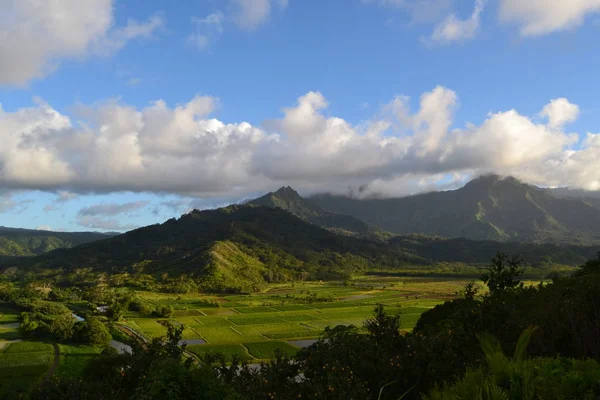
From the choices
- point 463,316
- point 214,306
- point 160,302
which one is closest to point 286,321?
point 214,306

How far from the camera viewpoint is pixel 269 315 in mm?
109938

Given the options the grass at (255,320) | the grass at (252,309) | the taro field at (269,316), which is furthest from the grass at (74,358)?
the grass at (252,309)

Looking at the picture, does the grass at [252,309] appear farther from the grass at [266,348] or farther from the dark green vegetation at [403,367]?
the dark green vegetation at [403,367]

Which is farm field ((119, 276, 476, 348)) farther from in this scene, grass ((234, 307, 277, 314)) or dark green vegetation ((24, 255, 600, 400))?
dark green vegetation ((24, 255, 600, 400))

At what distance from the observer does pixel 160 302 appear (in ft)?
429

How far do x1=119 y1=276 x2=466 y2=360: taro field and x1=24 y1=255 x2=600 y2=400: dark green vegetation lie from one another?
118ft

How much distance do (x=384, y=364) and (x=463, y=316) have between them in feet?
34.0

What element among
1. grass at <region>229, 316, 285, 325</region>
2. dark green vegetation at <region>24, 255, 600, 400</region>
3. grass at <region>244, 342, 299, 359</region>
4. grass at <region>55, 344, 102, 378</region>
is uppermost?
dark green vegetation at <region>24, 255, 600, 400</region>

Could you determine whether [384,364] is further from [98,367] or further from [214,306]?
[214,306]

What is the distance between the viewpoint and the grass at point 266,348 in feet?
222

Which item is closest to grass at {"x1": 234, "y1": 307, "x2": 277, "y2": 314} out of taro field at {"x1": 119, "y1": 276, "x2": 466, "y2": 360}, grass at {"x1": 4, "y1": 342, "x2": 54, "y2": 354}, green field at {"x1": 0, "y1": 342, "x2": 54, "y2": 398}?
taro field at {"x1": 119, "y1": 276, "x2": 466, "y2": 360}

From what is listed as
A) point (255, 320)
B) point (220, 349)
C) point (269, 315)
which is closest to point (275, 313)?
point (269, 315)

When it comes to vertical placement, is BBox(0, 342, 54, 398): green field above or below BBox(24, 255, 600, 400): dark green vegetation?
below

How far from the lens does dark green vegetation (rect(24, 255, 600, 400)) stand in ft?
27.3
